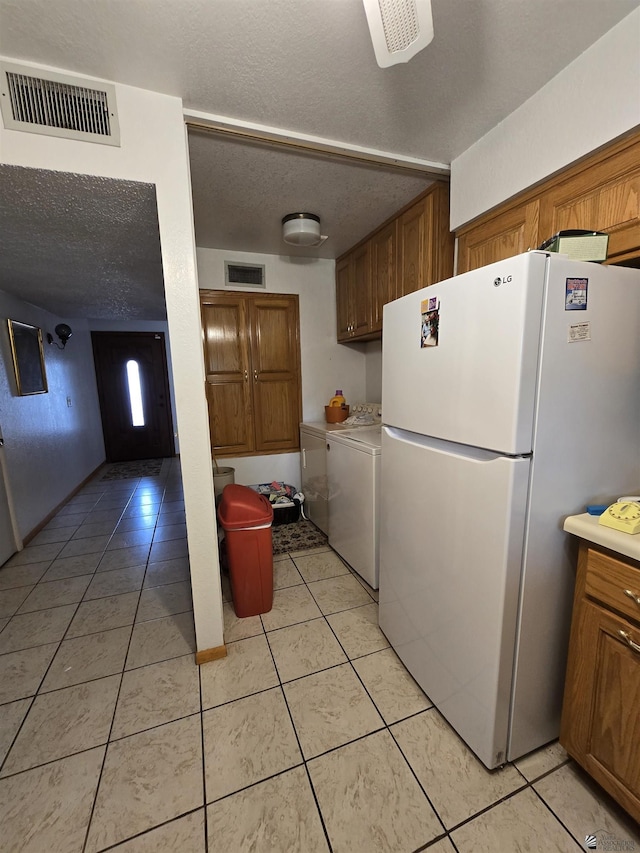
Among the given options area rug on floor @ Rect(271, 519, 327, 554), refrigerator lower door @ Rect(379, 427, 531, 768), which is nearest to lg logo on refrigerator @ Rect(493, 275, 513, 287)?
refrigerator lower door @ Rect(379, 427, 531, 768)

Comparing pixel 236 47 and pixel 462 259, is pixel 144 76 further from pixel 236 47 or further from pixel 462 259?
pixel 462 259

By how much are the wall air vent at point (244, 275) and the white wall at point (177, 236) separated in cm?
147

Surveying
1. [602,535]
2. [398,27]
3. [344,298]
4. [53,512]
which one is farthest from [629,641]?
[53,512]

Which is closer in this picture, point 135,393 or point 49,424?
point 49,424

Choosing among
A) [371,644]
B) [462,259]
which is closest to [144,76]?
[462,259]

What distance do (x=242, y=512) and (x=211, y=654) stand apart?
65 cm

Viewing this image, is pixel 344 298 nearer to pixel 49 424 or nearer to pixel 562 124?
pixel 562 124

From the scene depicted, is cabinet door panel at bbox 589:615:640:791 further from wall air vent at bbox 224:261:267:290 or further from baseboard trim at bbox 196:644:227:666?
wall air vent at bbox 224:261:267:290

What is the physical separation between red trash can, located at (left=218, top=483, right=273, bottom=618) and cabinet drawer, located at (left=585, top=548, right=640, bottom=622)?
4.42 feet

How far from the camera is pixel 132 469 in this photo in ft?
16.5

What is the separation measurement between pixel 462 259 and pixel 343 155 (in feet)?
2.53

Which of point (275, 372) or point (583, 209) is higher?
point (583, 209)

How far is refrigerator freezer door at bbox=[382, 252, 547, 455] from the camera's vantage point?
89 cm

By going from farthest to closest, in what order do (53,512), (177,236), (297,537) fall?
(53,512) < (297,537) < (177,236)
